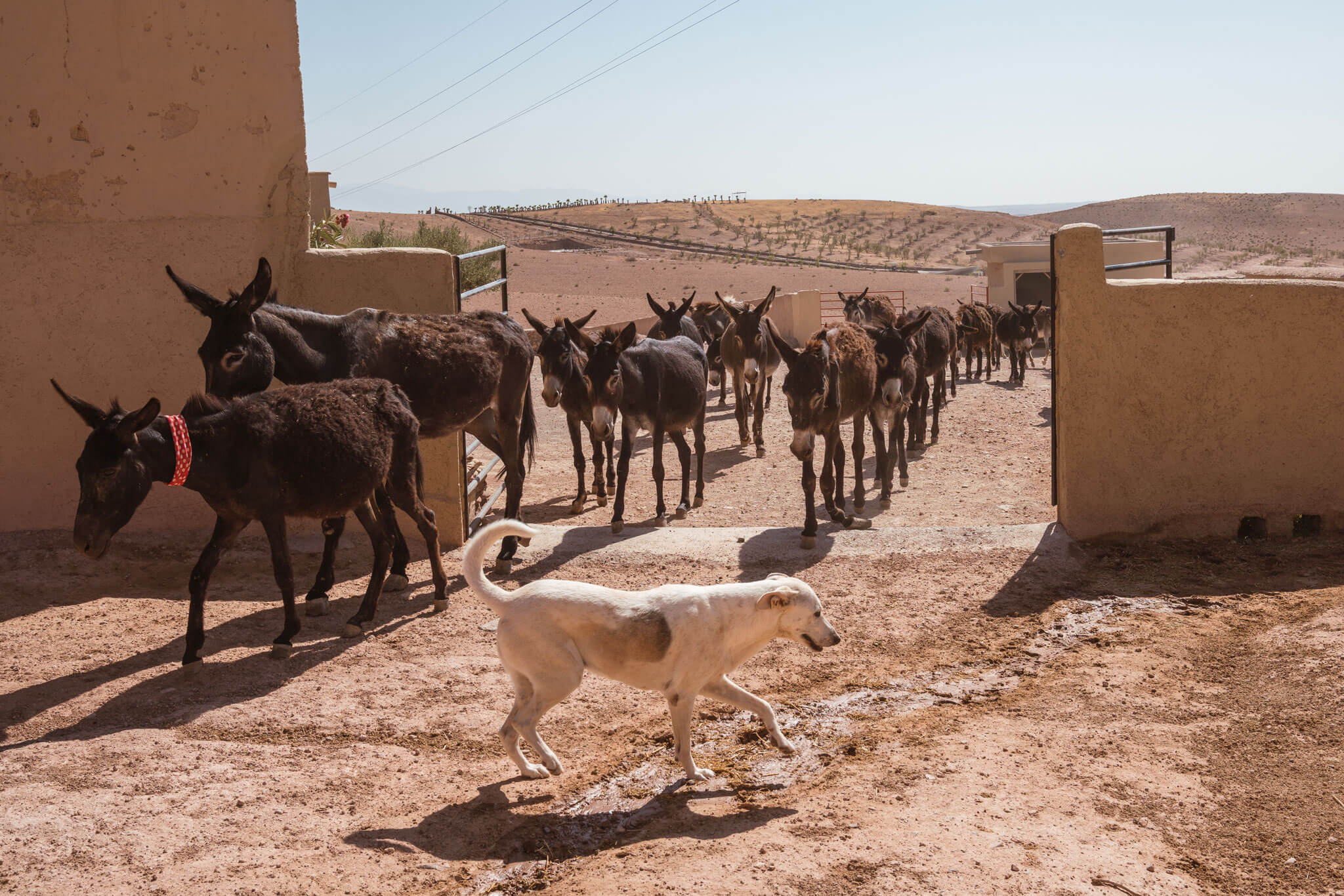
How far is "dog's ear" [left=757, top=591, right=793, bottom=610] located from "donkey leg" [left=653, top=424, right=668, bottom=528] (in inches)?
219

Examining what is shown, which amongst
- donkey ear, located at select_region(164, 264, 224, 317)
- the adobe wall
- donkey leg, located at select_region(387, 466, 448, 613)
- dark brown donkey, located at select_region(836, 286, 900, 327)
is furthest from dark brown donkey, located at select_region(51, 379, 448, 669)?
dark brown donkey, located at select_region(836, 286, 900, 327)

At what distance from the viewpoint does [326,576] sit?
26.7ft

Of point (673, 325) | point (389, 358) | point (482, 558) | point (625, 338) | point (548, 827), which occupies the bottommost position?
point (548, 827)

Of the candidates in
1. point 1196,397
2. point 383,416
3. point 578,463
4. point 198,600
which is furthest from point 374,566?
point 1196,397

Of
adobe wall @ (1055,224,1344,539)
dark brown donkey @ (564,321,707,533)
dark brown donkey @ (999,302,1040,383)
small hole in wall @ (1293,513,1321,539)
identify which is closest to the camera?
adobe wall @ (1055,224,1344,539)

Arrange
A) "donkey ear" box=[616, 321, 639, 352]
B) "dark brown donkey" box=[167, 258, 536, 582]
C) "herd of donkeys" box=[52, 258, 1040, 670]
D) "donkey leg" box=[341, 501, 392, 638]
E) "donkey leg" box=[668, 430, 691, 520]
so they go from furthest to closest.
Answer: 1. "donkey leg" box=[668, 430, 691, 520]
2. "donkey ear" box=[616, 321, 639, 352]
3. "dark brown donkey" box=[167, 258, 536, 582]
4. "donkey leg" box=[341, 501, 392, 638]
5. "herd of donkeys" box=[52, 258, 1040, 670]

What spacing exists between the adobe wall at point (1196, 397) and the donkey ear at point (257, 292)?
6447 mm

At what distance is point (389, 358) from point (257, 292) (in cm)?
121

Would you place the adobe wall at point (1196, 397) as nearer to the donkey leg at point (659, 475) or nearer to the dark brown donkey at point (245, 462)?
the donkey leg at point (659, 475)

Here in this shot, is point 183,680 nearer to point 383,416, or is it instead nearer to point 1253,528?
point 383,416

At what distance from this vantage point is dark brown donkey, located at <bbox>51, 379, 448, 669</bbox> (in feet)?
21.1

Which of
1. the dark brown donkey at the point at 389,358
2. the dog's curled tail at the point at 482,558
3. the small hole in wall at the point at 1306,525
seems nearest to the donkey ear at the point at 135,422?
the dark brown donkey at the point at 389,358

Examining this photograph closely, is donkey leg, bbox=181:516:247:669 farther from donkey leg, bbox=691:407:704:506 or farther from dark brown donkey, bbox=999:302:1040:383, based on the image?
dark brown donkey, bbox=999:302:1040:383

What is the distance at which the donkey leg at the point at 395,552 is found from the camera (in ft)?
27.4
